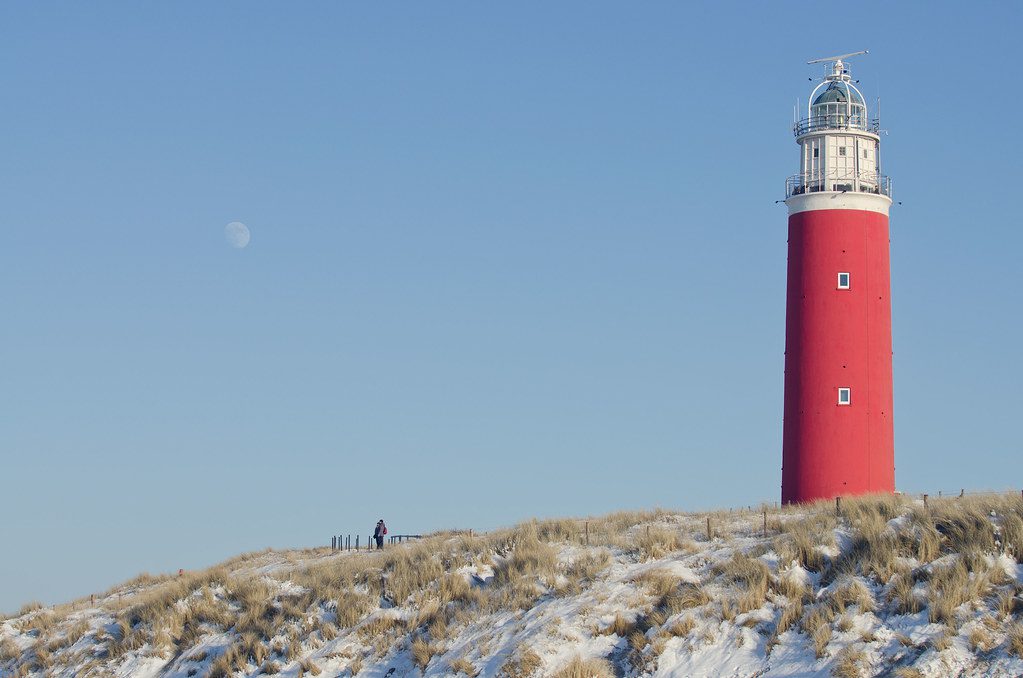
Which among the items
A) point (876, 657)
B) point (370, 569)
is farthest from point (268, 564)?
point (876, 657)

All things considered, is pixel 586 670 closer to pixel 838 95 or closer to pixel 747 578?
pixel 747 578

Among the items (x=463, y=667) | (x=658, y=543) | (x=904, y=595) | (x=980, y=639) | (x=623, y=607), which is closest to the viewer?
(x=980, y=639)

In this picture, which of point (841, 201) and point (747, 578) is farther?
point (841, 201)

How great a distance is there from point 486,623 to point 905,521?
9.14m

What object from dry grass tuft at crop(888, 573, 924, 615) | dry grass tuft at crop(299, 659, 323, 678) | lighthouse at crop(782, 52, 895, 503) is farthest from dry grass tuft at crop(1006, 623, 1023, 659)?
lighthouse at crop(782, 52, 895, 503)

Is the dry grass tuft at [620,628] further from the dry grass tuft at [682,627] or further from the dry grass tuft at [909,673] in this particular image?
the dry grass tuft at [909,673]

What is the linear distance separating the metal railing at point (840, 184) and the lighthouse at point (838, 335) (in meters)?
0.03

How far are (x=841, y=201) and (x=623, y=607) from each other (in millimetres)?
18263

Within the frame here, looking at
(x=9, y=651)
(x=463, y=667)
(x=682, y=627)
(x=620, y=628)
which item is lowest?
(x=9, y=651)

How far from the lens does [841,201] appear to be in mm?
40344

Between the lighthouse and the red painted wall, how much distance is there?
3 cm

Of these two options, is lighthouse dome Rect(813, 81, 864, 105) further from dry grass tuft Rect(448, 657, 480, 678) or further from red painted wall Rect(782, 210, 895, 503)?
dry grass tuft Rect(448, 657, 480, 678)

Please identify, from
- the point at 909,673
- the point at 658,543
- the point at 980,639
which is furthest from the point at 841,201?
the point at 909,673

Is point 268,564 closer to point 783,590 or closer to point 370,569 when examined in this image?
point 370,569
